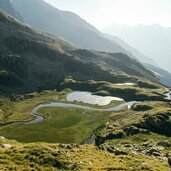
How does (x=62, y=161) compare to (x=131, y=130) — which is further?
(x=131, y=130)

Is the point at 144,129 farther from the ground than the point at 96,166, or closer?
closer

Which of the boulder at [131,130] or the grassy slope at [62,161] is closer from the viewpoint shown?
the grassy slope at [62,161]

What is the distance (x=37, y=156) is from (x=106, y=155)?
1494cm

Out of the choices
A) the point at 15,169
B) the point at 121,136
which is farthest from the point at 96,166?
the point at 121,136

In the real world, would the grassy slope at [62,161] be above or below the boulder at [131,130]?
above

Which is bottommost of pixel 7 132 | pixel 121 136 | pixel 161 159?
pixel 7 132

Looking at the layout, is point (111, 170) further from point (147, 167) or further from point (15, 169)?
point (15, 169)

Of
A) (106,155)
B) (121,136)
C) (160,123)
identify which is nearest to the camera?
(106,155)

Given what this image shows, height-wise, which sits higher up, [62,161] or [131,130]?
[62,161]

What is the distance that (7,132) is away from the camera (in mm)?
184000

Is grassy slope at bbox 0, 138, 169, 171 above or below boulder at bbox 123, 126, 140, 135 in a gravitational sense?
above

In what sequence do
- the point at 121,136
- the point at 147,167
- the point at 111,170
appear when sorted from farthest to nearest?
the point at 121,136 < the point at 147,167 < the point at 111,170

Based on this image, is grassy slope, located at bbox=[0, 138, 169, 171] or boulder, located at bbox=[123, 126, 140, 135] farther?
boulder, located at bbox=[123, 126, 140, 135]

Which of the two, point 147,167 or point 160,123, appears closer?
point 147,167
